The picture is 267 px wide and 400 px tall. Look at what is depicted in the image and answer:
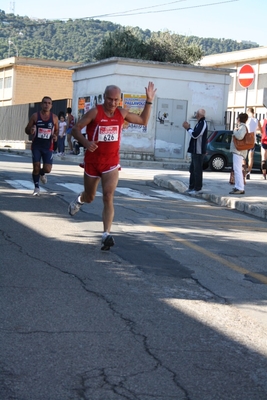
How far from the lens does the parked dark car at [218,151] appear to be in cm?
2791

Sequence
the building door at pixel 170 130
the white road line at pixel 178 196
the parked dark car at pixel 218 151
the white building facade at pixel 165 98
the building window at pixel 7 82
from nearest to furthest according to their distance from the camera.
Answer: the white road line at pixel 178 196
the parked dark car at pixel 218 151
the white building facade at pixel 165 98
the building door at pixel 170 130
the building window at pixel 7 82

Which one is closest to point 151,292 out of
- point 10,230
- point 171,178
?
point 10,230

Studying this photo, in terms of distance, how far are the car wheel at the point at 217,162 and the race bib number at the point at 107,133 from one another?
19.0 m

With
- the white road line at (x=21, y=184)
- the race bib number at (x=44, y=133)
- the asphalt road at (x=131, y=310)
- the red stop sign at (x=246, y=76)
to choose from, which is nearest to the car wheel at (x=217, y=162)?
the red stop sign at (x=246, y=76)

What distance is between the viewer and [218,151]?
2806 centimetres

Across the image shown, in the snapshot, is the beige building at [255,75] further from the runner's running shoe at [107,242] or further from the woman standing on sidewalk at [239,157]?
the runner's running shoe at [107,242]

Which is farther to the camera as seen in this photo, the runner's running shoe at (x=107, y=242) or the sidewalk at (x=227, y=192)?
the sidewalk at (x=227, y=192)

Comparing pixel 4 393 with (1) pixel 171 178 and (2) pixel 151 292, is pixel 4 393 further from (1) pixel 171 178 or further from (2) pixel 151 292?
(1) pixel 171 178

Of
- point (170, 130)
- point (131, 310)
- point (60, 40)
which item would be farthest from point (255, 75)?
point (60, 40)

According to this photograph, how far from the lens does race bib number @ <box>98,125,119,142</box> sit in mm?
9258

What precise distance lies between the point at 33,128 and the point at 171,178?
6901 millimetres

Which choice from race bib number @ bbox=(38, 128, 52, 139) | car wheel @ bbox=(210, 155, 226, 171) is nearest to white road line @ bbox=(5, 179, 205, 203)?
race bib number @ bbox=(38, 128, 52, 139)

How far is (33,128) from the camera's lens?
1456 centimetres

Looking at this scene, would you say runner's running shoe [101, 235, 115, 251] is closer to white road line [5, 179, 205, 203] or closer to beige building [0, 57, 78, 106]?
white road line [5, 179, 205, 203]
